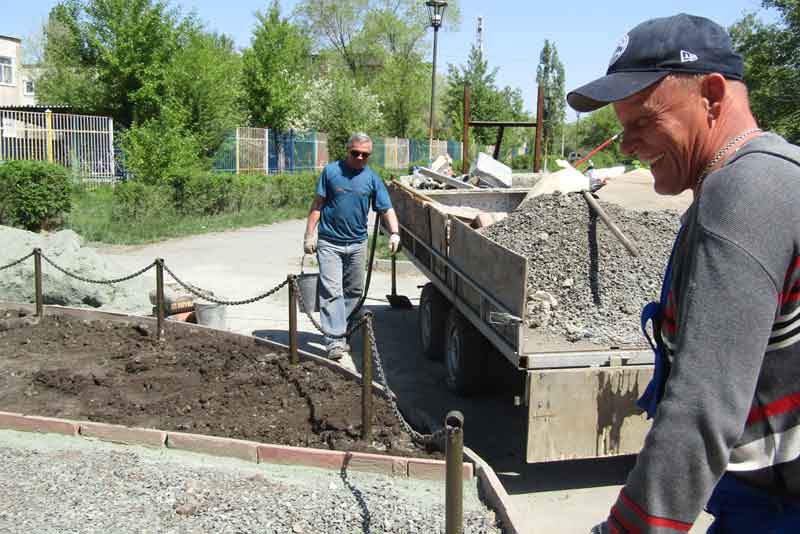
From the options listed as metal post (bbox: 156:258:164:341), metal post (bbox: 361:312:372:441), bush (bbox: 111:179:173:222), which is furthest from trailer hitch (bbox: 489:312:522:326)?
bush (bbox: 111:179:173:222)

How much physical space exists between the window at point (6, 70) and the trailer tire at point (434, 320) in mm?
51125

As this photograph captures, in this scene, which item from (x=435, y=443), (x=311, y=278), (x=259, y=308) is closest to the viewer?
(x=435, y=443)

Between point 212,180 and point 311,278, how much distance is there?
1486cm

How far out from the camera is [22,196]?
1673cm

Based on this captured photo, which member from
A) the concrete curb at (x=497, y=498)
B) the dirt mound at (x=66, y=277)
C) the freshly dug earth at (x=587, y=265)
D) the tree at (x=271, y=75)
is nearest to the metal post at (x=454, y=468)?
the concrete curb at (x=497, y=498)

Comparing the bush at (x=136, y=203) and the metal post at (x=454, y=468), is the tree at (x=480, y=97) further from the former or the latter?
the metal post at (x=454, y=468)

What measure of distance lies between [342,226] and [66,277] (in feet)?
13.0

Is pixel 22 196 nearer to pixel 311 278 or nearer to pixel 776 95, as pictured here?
pixel 311 278

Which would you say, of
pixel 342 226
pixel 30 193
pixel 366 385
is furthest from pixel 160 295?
pixel 30 193

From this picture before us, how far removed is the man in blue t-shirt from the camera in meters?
7.72

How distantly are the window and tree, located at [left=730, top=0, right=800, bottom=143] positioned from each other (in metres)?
43.9

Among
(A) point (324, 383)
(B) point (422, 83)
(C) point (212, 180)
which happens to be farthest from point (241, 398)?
(B) point (422, 83)

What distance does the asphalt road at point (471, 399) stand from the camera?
4910mm

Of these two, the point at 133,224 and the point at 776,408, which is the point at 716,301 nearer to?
the point at 776,408
